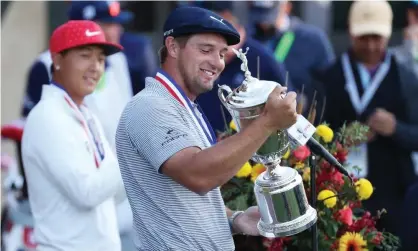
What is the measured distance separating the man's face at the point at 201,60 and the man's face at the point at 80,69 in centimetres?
139

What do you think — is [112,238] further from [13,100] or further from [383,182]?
[13,100]

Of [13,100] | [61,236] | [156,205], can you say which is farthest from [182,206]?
[13,100]

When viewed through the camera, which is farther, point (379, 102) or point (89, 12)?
point (379, 102)

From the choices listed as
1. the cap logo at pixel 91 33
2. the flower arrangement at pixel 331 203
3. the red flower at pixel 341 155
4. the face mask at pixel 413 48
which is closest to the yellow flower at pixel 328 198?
the flower arrangement at pixel 331 203

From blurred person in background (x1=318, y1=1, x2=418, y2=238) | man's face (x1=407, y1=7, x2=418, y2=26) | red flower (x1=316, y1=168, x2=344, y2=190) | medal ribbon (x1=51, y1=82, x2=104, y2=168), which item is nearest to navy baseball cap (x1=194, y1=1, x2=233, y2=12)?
blurred person in background (x1=318, y1=1, x2=418, y2=238)

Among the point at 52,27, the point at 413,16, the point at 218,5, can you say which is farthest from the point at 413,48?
the point at 52,27

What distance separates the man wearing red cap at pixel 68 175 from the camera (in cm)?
555

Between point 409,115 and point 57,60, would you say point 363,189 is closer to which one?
point 57,60

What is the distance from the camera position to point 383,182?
786 centimetres

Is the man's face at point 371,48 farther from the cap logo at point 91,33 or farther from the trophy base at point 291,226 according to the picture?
the trophy base at point 291,226

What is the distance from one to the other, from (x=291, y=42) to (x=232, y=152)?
14.7 feet

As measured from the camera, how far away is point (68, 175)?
5535 millimetres

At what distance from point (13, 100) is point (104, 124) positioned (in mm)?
5343

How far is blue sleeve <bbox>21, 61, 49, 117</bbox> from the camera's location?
290 inches
